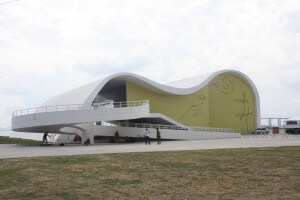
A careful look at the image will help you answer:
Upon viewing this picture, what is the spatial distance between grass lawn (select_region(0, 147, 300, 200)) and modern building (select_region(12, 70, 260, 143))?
19.2 metres

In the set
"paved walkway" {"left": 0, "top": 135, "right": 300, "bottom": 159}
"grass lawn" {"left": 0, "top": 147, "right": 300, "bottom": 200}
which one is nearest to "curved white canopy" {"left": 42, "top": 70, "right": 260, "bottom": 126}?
"paved walkway" {"left": 0, "top": 135, "right": 300, "bottom": 159}

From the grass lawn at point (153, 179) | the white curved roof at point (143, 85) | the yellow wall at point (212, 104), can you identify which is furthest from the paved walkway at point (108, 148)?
the yellow wall at point (212, 104)

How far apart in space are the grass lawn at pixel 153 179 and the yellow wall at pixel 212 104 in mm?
30849

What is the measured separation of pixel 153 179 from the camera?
10117 millimetres

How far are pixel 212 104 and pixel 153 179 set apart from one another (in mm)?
40897

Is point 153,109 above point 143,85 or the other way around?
the other way around

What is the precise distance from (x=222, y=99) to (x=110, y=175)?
41.7 m

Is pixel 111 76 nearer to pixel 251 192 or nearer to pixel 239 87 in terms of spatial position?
pixel 239 87

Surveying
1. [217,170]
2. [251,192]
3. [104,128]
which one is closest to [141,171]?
[217,170]

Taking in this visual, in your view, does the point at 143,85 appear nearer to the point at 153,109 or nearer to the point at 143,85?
the point at 143,85

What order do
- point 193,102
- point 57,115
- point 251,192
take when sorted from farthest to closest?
point 193,102, point 57,115, point 251,192

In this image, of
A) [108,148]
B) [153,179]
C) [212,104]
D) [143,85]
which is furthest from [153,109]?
[153,179]

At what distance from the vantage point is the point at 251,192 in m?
8.60

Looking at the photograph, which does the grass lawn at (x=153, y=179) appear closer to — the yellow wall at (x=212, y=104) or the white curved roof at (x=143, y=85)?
the white curved roof at (x=143, y=85)
